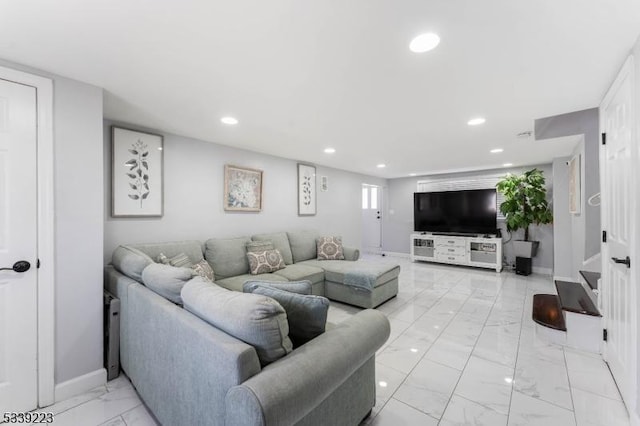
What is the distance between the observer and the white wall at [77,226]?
1889 mm

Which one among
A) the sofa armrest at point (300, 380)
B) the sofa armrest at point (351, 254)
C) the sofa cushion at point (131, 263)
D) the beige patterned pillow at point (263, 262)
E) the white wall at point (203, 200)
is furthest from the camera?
the sofa armrest at point (351, 254)

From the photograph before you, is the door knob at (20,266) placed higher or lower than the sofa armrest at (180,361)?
higher

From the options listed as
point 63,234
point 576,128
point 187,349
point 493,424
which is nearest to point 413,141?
point 576,128

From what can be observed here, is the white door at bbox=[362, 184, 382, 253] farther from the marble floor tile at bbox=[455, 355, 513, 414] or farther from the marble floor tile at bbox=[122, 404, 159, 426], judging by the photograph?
the marble floor tile at bbox=[122, 404, 159, 426]

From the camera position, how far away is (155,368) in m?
1.62

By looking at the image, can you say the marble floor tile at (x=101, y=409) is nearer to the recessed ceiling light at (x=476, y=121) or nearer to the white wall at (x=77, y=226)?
the white wall at (x=77, y=226)

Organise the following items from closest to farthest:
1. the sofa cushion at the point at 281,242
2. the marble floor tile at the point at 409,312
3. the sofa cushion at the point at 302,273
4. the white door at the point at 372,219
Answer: the marble floor tile at the point at 409,312 → the sofa cushion at the point at 302,273 → the sofa cushion at the point at 281,242 → the white door at the point at 372,219

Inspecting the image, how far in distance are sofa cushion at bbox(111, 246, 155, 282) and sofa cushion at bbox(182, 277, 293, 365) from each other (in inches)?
40.7

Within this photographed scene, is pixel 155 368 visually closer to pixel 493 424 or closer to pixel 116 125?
pixel 493 424

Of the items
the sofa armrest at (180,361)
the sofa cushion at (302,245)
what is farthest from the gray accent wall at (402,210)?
the sofa armrest at (180,361)

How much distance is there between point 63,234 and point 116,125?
143cm

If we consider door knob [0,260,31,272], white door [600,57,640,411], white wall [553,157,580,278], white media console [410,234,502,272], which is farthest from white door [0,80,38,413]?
white wall [553,157,580,278]

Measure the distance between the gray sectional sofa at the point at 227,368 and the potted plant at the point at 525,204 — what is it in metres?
4.98

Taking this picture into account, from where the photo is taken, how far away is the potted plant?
16.6 feet
